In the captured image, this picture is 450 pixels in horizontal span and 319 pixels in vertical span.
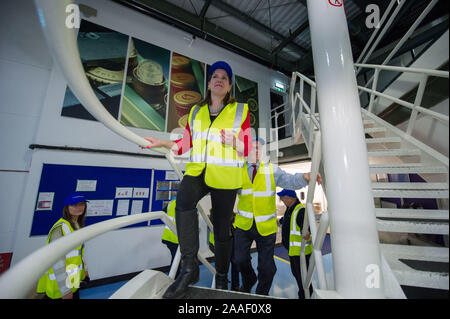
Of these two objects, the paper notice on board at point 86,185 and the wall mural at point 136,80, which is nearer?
the paper notice on board at point 86,185

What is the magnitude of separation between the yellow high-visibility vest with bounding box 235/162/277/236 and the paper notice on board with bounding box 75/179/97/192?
2855mm

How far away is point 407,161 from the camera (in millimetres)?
1790

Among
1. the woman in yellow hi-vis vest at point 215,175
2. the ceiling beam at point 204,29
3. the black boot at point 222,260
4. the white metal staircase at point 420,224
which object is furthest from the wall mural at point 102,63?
the white metal staircase at point 420,224

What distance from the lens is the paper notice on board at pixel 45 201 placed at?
287cm

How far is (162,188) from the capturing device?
12.9ft

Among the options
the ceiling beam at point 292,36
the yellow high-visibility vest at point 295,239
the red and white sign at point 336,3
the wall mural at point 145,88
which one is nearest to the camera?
the red and white sign at point 336,3

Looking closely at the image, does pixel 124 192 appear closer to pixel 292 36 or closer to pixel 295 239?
pixel 295 239

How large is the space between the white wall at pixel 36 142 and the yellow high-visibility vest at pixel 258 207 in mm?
2480

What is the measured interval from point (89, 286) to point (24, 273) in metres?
3.69

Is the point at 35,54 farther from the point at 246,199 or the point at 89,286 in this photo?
the point at 246,199

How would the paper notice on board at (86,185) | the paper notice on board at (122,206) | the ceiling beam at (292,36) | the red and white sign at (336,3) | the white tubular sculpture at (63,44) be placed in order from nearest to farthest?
the white tubular sculpture at (63,44)
the red and white sign at (336,3)
the paper notice on board at (86,185)
the paper notice on board at (122,206)
the ceiling beam at (292,36)

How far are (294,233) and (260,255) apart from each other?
0.60 meters

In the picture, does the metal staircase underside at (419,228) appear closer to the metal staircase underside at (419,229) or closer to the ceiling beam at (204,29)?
the metal staircase underside at (419,229)

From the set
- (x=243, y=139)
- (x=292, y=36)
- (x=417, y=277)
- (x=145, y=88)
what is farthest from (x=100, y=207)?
(x=292, y=36)
